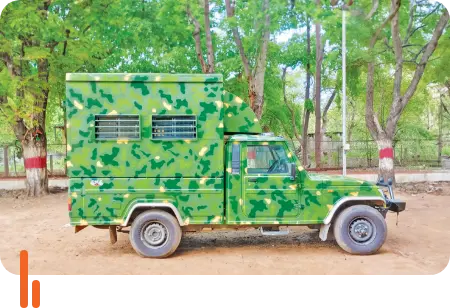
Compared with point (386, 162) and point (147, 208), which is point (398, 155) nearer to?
point (386, 162)

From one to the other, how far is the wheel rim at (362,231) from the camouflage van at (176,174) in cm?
2

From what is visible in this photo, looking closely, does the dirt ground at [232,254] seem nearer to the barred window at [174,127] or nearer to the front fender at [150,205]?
the front fender at [150,205]

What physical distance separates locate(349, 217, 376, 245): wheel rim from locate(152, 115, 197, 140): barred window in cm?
288

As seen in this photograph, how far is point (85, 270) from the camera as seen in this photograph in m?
6.83

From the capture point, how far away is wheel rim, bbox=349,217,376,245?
24.5ft

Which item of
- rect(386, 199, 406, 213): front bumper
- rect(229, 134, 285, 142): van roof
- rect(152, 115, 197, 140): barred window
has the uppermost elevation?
rect(152, 115, 197, 140): barred window

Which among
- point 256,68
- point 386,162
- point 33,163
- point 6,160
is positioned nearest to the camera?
point 256,68

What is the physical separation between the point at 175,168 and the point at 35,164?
10565 mm

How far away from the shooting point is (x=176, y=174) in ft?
24.0

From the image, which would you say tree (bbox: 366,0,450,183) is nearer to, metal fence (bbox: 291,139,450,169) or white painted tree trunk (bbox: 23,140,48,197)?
metal fence (bbox: 291,139,450,169)

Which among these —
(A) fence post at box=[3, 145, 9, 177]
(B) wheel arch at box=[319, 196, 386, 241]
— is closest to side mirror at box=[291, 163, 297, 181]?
(B) wheel arch at box=[319, 196, 386, 241]

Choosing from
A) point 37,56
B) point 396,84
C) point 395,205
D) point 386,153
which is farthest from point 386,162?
point 37,56

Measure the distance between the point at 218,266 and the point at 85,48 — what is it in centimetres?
1042
